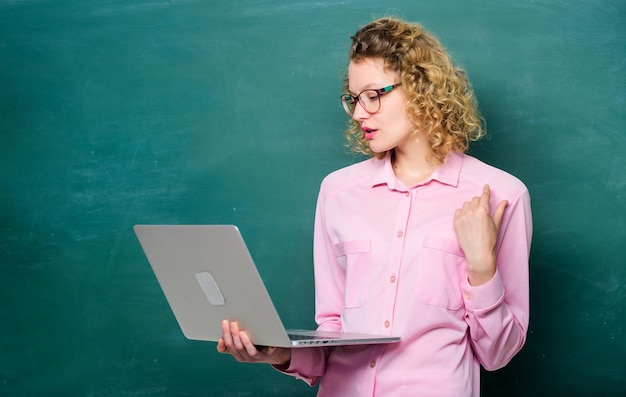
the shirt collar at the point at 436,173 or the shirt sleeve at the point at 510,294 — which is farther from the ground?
the shirt collar at the point at 436,173

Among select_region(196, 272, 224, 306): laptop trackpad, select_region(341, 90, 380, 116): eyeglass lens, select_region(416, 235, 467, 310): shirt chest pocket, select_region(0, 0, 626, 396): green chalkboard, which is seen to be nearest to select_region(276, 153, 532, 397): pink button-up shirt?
select_region(416, 235, 467, 310): shirt chest pocket

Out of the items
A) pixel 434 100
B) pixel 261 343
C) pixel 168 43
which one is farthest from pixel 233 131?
pixel 261 343

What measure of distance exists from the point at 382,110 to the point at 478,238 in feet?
1.07

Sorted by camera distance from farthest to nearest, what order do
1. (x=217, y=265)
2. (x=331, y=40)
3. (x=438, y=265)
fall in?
(x=331, y=40), (x=438, y=265), (x=217, y=265)

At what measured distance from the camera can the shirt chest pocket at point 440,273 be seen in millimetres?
1687

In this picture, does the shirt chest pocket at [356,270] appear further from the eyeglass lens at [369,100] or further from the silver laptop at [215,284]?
the eyeglass lens at [369,100]

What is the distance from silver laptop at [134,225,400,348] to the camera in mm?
1417

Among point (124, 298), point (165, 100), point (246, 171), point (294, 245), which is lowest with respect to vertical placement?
point (124, 298)

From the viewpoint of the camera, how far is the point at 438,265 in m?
1.70

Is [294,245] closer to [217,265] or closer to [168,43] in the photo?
[168,43]

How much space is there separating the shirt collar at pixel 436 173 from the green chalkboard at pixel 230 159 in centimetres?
52

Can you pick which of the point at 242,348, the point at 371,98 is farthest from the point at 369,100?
the point at 242,348

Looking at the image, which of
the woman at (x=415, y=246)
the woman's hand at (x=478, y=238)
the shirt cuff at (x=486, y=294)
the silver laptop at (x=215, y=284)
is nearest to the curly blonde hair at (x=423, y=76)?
the woman at (x=415, y=246)

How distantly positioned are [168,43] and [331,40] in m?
0.45
